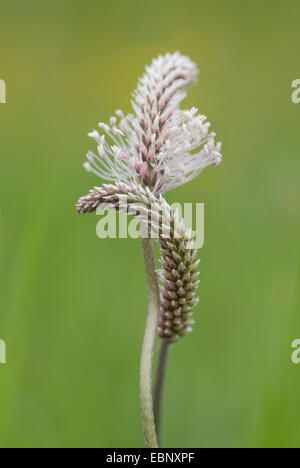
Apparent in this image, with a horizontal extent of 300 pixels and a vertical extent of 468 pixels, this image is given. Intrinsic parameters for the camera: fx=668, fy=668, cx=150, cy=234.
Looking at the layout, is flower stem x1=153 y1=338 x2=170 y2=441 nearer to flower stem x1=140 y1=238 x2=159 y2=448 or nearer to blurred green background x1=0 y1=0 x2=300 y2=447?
flower stem x1=140 y1=238 x2=159 y2=448

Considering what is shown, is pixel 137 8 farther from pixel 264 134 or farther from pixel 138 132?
pixel 138 132

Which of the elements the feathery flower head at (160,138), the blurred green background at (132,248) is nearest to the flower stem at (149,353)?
the feathery flower head at (160,138)

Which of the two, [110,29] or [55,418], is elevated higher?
[110,29]

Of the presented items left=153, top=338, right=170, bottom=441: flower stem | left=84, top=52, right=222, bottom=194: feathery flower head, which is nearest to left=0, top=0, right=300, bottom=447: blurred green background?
left=153, top=338, right=170, bottom=441: flower stem

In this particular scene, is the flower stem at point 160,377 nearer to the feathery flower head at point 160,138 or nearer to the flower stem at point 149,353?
the flower stem at point 149,353

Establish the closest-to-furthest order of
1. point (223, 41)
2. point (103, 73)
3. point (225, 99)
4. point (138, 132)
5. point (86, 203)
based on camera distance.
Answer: point (86, 203), point (138, 132), point (225, 99), point (103, 73), point (223, 41)

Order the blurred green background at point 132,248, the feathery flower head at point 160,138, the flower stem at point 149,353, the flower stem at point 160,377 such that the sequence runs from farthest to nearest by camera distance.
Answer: the blurred green background at point 132,248 → the flower stem at point 160,377 → the feathery flower head at point 160,138 → the flower stem at point 149,353

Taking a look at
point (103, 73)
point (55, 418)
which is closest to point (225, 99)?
point (103, 73)
